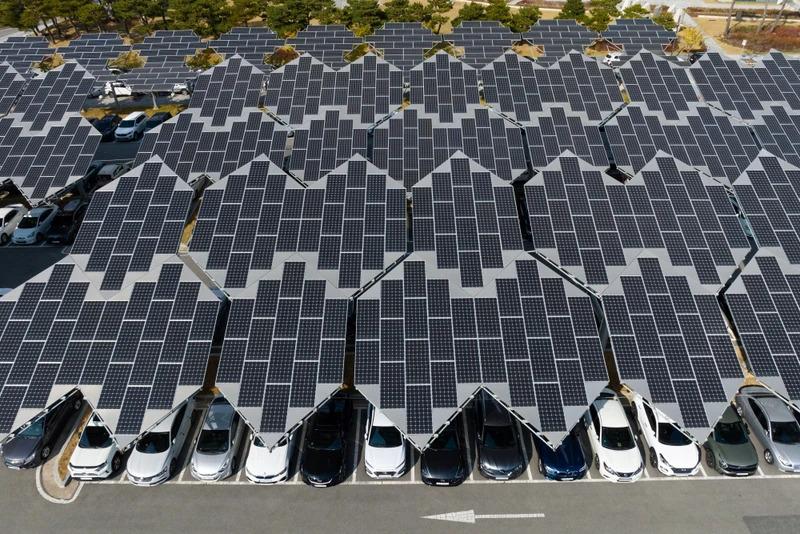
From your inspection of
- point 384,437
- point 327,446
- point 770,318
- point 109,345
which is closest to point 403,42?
point 770,318

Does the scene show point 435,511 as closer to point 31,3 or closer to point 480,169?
point 480,169

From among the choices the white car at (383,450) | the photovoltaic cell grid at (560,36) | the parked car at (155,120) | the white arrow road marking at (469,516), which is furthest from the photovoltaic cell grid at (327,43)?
the white arrow road marking at (469,516)

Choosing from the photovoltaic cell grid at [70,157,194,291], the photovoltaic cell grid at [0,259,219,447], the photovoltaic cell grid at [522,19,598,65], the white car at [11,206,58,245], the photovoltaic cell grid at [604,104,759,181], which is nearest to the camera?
the photovoltaic cell grid at [0,259,219,447]

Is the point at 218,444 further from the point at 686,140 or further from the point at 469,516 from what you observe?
the point at 686,140

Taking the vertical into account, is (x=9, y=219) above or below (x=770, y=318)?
below

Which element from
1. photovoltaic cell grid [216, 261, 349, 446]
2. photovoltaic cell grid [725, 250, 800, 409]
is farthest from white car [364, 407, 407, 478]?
photovoltaic cell grid [725, 250, 800, 409]

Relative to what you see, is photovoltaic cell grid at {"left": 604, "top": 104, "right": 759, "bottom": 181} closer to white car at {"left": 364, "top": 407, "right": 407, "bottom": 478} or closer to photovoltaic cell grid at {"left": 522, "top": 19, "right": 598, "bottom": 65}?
photovoltaic cell grid at {"left": 522, "top": 19, "right": 598, "bottom": 65}
